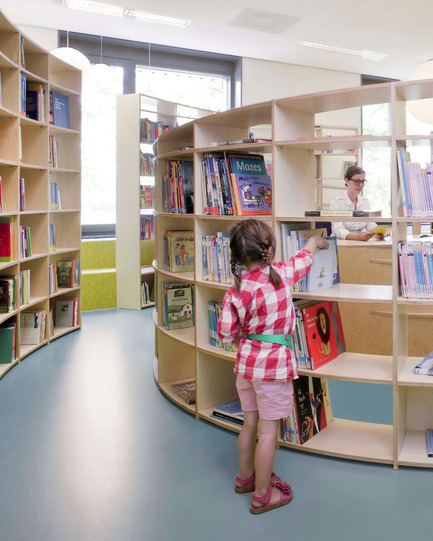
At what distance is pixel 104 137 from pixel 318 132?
341cm

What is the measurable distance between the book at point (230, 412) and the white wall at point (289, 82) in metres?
6.21

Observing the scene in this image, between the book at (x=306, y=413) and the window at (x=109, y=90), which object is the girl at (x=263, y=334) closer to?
the book at (x=306, y=413)

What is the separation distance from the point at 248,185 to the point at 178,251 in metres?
0.87

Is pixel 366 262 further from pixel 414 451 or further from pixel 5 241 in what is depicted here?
pixel 5 241

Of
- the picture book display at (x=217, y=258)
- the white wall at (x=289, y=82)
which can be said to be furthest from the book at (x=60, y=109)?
the white wall at (x=289, y=82)

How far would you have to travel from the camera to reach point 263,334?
238 centimetres

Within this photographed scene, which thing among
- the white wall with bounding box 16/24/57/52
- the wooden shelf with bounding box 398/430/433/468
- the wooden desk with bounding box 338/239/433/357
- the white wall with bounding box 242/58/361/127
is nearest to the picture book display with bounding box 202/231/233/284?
the wooden shelf with bounding box 398/430/433/468

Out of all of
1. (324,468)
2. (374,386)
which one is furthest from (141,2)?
(324,468)

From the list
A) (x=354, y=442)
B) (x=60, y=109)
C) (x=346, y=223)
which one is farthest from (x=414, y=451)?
(x=60, y=109)

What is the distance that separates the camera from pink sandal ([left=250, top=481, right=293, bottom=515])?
2.31m

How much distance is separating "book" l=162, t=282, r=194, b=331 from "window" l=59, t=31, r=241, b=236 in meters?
4.03

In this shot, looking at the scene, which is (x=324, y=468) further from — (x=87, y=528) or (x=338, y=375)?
(x=87, y=528)

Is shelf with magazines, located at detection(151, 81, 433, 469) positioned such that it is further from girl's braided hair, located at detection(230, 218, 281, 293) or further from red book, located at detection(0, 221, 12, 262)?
red book, located at detection(0, 221, 12, 262)

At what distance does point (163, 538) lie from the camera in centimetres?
213
